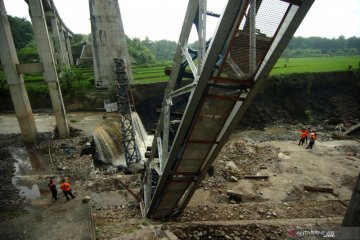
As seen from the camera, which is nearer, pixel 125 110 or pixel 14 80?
pixel 14 80

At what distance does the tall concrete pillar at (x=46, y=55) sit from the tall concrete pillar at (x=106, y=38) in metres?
7.57

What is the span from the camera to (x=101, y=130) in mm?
16719

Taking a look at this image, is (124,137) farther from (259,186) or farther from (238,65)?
(238,65)

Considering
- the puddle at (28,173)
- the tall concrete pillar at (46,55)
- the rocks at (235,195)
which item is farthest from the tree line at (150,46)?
the rocks at (235,195)

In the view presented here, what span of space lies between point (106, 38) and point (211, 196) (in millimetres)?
17412

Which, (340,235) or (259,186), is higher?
(340,235)

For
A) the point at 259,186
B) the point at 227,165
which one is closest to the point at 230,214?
the point at 259,186

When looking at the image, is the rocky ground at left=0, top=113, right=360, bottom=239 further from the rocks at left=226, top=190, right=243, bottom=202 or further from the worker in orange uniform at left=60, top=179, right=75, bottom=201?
the worker in orange uniform at left=60, top=179, right=75, bottom=201

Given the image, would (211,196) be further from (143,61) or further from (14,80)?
(143,61)

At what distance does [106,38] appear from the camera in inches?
858

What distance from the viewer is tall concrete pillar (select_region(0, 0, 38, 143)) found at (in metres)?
12.7

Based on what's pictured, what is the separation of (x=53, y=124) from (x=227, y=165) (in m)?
13.8

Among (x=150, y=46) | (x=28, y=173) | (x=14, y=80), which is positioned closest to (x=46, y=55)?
(x=14, y=80)

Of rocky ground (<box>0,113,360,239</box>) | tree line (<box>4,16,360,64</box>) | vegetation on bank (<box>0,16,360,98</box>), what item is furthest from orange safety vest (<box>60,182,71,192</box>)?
tree line (<box>4,16,360,64</box>)
